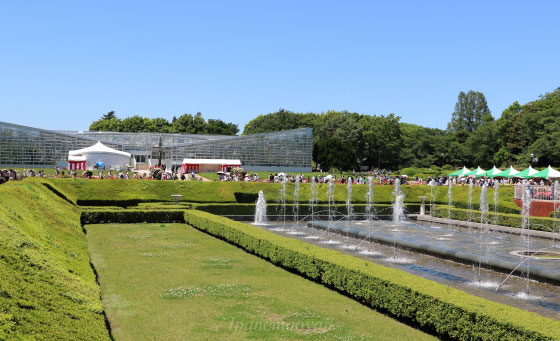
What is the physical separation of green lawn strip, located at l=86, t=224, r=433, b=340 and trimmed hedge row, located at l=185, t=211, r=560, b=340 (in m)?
0.26

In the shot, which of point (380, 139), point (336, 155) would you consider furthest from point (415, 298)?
point (380, 139)

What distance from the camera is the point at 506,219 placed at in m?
25.8

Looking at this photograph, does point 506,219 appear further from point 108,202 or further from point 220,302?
point 108,202

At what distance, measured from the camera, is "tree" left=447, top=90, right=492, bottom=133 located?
337 ft

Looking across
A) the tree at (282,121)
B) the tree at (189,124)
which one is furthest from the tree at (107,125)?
the tree at (282,121)

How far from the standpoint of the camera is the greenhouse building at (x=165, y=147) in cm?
6774

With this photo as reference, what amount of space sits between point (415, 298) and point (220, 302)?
3509mm

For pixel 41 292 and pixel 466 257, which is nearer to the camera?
pixel 41 292

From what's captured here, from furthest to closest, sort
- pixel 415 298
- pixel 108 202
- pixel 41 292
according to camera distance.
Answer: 1. pixel 108 202
2. pixel 415 298
3. pixel 41 292

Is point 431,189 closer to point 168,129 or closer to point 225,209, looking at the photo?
point 225,209

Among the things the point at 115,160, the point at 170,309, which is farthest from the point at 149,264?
the point at 115,160

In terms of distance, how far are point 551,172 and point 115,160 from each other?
49.1m

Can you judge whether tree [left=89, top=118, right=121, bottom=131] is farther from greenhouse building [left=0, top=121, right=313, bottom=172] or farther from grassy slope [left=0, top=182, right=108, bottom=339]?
grassy slope [left=0, top=182, right=108, bottom=339]

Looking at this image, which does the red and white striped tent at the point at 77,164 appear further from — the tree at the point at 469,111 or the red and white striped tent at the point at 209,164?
the tree at the point at 469,111
